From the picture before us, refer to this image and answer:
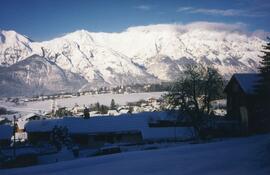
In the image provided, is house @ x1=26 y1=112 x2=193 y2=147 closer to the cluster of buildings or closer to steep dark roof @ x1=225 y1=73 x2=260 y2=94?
the cluster of buildings

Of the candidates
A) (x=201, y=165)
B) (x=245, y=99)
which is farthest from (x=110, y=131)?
(x=201, y=165)

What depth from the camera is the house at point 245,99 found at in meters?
50.0

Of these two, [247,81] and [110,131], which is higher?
[247,81]

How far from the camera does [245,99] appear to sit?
5094 centimetres

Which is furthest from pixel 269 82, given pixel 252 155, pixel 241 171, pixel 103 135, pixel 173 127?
pixel 103 135

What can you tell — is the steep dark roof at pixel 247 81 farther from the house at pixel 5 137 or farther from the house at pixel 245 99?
the house at pixel 5 137

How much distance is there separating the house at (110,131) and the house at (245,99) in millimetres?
10490

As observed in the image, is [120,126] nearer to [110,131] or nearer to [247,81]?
[110,131]

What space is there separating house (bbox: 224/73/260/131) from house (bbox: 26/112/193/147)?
34.4 ft

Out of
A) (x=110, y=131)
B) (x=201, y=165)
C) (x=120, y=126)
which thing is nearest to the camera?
(x=201, y=165)

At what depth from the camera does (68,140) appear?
60.6 metres

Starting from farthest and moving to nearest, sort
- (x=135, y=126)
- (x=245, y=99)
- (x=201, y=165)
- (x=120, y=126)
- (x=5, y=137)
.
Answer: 1. (x=5, y=137)
2. (x=120, y=126)
3. (x=135, y=126)
4. (x=245, y=99)
5. (x=201, y=165)

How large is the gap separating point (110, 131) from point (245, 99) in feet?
86.2

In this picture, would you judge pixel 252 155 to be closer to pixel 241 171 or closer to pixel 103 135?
pixel 241 171
